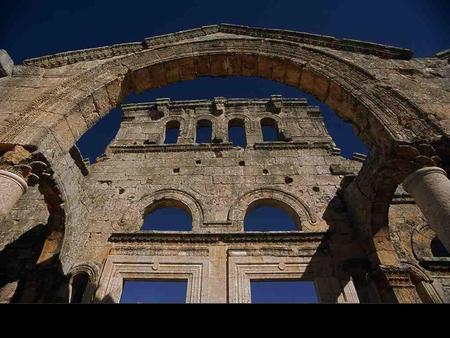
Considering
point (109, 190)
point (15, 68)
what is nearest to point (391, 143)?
point (15, 68)

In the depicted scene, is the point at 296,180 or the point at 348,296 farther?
the point at 296,180

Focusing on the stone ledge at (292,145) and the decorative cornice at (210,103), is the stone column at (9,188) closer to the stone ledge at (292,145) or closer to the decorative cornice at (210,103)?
the stone ledge at (292,145)

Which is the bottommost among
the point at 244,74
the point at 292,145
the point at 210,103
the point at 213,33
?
the point at 244,74

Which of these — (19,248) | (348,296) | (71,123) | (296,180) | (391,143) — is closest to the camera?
(391,143)

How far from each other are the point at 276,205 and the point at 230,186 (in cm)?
148

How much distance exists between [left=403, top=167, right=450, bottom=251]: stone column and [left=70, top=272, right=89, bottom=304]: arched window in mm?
6695

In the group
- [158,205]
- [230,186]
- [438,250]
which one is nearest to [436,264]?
[438,250]

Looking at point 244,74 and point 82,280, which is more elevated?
point 244,74

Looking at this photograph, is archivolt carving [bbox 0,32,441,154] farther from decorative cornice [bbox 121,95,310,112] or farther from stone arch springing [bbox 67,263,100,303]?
decorative cornice [bbox 121,95,310,112]

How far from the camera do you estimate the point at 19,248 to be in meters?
7.13

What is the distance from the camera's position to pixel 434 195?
11.8 feet

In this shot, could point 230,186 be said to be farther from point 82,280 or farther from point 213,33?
point 82,280
